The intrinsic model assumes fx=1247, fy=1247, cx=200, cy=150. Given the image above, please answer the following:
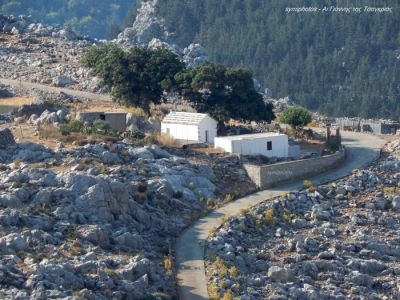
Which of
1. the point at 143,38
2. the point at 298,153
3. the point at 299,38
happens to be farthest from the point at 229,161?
the point at 299,38

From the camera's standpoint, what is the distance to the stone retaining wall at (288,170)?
60.2 meters

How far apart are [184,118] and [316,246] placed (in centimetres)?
1656

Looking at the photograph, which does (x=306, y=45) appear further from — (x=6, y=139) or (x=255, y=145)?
(x=6, y=139)

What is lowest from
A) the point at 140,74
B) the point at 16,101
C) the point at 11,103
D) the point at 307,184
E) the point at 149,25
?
the point at 307,184

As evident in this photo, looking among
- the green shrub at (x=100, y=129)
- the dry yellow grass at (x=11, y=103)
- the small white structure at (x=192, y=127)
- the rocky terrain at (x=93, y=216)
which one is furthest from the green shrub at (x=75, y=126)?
the dry yellow grass at (x=11, y=103)

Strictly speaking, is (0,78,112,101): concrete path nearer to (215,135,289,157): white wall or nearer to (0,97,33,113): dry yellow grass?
(0,97,33,113): dry yellow grass

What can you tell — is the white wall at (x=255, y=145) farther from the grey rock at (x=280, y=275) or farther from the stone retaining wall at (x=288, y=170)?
the grey rock at (x=280, y=275)

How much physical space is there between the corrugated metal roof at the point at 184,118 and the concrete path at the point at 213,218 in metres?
7.55

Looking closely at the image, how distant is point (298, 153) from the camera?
65.3 m

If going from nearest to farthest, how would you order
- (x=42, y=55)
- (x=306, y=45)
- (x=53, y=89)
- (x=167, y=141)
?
(x=167, y=141) → (x=53, y=89) → (x=42, y=55) → (x=306, y=45)

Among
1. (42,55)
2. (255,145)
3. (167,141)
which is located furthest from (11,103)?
(255,145)

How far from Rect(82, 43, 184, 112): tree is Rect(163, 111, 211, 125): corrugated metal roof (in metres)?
1.94

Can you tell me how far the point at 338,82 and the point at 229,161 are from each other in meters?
89.5

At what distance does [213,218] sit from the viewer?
179ft
